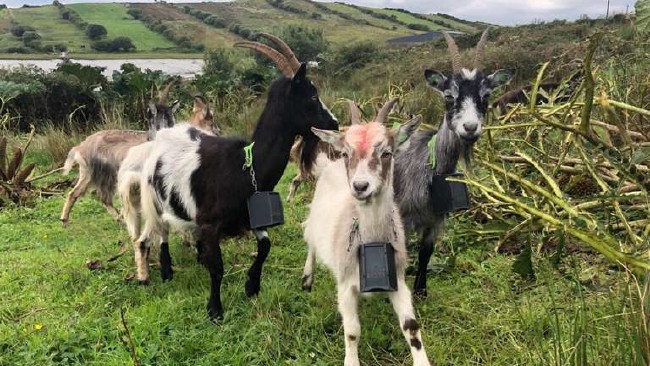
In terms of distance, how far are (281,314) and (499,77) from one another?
2.37m

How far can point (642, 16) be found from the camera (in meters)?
2.13

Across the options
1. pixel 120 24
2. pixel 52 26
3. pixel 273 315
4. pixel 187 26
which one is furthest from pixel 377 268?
pixel 52 26

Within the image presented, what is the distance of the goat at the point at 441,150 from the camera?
3842 mm

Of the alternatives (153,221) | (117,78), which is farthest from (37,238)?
(117,78)

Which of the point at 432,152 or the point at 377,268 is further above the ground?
the point at 432,152

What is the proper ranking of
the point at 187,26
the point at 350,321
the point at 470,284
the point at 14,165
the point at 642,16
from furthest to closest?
the point at 187,26
the point at 14,165
the point at 470,284
the point at 350,321
the point at 642,16

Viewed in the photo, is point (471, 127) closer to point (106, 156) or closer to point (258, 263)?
point (258, 263)

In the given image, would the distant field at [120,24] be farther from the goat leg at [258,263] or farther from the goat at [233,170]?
the goat leg at [258,263]

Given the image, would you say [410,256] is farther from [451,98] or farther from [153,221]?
[153,221]

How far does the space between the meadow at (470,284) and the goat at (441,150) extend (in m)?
0.23

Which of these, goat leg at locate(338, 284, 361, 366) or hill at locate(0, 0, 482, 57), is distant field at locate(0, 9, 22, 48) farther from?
goat leg at locate(338, 284, 361, 366)

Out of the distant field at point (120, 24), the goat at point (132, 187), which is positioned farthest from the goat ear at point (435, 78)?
the distant field at point (120, 24)

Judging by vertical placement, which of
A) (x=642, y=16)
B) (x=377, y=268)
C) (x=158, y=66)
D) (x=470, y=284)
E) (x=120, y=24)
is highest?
(x=120, y=24)

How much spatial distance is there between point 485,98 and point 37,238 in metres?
5.10
